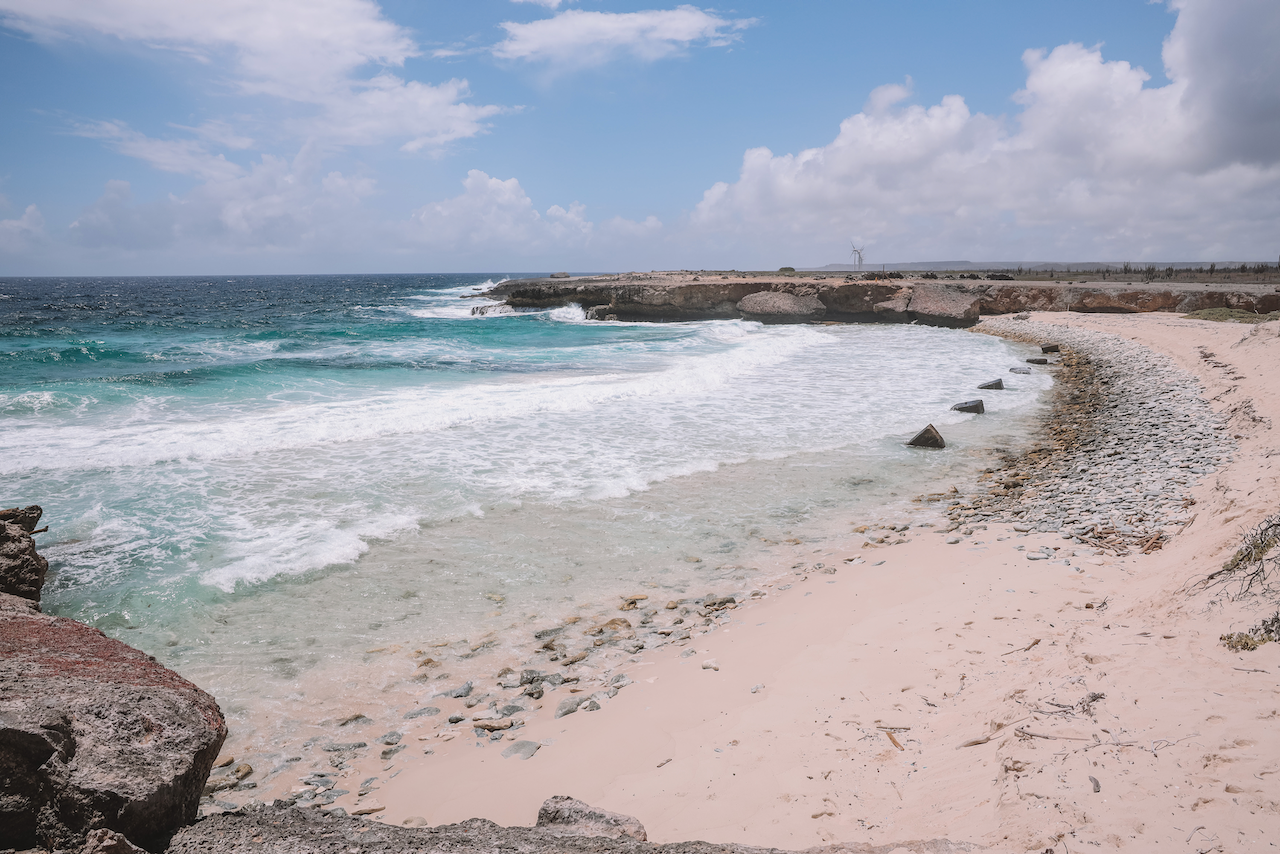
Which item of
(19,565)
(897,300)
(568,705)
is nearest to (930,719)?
(568,705)

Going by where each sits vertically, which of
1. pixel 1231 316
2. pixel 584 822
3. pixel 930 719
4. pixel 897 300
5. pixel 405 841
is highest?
pixel 897 300

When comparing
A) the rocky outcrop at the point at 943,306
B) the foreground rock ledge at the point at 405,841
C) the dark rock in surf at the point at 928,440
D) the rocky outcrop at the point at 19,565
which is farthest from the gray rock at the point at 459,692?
the rocky outcrop at the point at 943,306

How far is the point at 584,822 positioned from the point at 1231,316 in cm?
3402

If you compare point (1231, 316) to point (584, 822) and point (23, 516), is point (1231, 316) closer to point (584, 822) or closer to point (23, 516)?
point (584, 822)

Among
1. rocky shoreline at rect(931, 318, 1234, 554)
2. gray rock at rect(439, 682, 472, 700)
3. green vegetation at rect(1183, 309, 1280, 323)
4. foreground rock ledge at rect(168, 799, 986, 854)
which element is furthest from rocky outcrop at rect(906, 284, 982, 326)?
foreground rock ledge at rect(168, 799, 986, 854)

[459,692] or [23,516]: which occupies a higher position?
[23,516]

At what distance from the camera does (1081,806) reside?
264 centimetres

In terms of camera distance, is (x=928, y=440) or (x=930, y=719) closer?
(x=930, y=719)

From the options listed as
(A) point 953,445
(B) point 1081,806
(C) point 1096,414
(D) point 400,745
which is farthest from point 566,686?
(C) point 1096,414

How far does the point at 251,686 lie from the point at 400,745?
152 cm

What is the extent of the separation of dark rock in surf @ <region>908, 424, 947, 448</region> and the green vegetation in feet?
72.0

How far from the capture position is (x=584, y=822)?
2779 mm

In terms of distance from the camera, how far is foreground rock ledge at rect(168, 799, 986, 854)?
2.45m

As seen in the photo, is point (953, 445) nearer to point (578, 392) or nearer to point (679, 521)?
point (679, 521)
